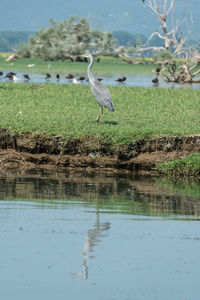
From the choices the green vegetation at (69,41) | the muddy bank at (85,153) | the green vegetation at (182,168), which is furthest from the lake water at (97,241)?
the green vegetation at (69,41)

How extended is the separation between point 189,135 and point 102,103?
2500mm

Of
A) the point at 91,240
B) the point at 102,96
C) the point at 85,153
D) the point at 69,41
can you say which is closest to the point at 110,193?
the point at 85,153

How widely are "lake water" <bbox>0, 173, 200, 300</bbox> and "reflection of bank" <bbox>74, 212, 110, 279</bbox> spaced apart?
0.01 meters

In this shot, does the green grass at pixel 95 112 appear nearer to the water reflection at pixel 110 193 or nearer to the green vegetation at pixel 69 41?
the water reflection at pixel 110 193

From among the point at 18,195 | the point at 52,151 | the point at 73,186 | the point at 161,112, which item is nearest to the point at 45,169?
the point at 52,151

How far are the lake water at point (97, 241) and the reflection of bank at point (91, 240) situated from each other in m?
0.01

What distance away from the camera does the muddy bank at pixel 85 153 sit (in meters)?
14.9

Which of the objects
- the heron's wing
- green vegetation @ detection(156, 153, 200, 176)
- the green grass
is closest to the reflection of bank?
green vegetation @ detection(156, 153, 200, 176)

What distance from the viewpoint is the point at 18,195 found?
38.1 feet

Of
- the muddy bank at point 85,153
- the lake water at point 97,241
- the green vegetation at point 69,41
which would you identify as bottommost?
the lake water at point 97,241

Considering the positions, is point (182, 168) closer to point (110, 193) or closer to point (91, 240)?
point (110, 193)

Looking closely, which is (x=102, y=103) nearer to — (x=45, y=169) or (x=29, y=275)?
(x=45, y=169)

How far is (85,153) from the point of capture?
49.4 feet

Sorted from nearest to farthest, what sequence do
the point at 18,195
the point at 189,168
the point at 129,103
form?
the point at 18,195 < the point at 189,168 < the point at 129,103
